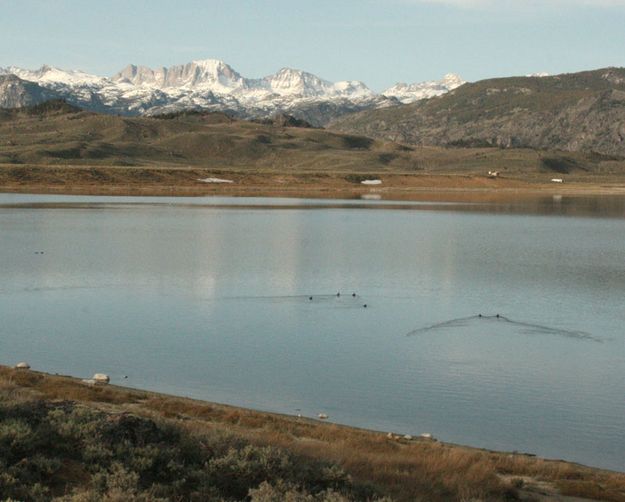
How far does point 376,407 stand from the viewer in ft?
70.4

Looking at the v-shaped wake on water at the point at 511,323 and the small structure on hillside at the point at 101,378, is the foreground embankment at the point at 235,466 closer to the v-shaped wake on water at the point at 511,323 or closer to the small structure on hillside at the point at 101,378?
the small structure on hillside at the point at 101,378

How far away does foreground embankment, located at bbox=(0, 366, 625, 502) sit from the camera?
11.3m

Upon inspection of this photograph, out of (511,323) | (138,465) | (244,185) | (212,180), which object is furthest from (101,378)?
(212,180)

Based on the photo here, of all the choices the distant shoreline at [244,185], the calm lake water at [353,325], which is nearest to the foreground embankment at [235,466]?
the calm lake water at [353,325]

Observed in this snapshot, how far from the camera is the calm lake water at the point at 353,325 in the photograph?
2158 cm

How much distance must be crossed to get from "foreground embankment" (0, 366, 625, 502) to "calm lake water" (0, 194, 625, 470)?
346cm

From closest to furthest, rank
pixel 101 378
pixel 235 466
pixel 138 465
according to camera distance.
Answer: pixel 138 465 < pixel 235 466 < pixel 101 378

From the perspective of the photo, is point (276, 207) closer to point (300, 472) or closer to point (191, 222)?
point (191, 222)

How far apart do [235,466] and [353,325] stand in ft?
67.3

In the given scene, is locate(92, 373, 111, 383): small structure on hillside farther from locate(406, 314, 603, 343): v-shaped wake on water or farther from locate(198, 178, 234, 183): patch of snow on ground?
locate(198, 178, 234, 183): patch of snow on ground

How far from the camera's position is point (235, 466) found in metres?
12.0

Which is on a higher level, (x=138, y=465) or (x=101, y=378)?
(x=138, y=465)

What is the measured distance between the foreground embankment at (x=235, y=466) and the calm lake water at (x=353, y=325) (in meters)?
3.46

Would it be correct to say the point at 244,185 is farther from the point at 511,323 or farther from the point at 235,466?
the point at 235,466
